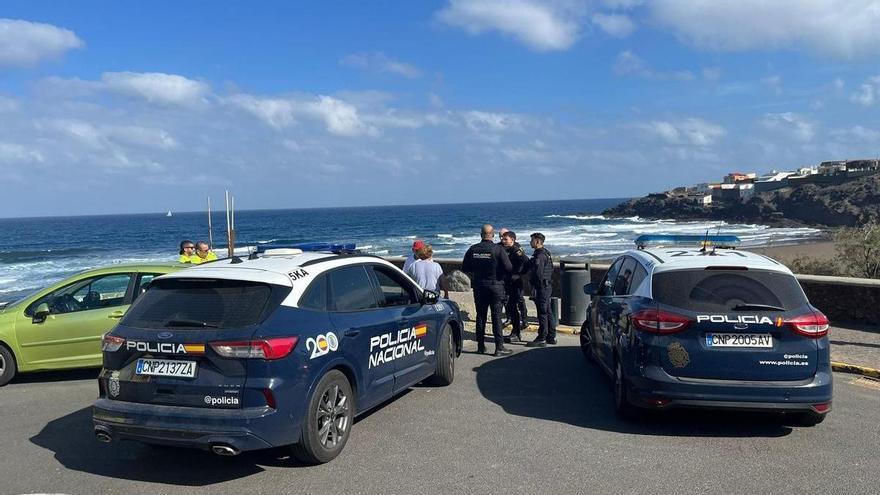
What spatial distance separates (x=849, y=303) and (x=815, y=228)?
186 feet

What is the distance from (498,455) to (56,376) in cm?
601

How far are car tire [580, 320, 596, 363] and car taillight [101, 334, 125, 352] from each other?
17.0 ft

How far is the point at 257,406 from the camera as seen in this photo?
441 cm

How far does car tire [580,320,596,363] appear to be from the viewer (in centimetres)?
812

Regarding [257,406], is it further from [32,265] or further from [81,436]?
[32,265]

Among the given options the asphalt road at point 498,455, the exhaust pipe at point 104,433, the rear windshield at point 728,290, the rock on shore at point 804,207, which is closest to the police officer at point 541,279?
the asphalt road at point 498,455

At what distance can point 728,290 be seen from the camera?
555 cm

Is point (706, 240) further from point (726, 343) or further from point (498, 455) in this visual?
point (498, 455)

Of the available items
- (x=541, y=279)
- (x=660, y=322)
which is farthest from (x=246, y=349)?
(x=541, y=279)

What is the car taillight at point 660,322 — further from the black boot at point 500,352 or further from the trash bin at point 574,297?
the trash bin at point 574,297

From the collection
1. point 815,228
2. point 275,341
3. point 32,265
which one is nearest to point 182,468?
point 275,341

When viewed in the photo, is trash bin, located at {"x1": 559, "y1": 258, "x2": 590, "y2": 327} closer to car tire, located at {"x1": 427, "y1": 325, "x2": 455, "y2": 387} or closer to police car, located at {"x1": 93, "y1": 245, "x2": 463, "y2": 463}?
car tire, located at {"x1": 427, "y1": 325, "x2": 455, "y2": 387}

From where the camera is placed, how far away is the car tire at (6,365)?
770cm

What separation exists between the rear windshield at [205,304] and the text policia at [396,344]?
3.61 feet
